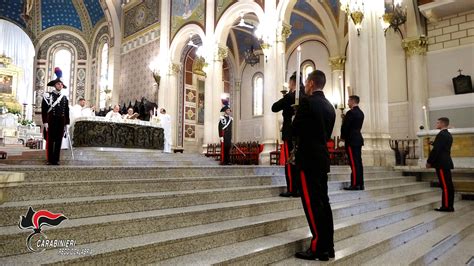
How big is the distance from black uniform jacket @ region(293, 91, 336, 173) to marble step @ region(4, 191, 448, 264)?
0.95 meters

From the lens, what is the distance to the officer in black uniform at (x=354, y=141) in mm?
6551

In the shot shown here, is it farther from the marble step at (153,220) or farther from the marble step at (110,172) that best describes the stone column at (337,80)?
the marble step at (153,220)

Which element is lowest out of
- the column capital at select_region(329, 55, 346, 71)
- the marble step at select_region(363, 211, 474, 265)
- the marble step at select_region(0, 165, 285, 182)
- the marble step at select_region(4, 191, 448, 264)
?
the marble step at select_region(363, 211, 474, 265)

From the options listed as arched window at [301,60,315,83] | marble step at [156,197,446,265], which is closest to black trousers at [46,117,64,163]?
marble step at [156,197,446,265]

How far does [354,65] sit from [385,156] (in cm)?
286

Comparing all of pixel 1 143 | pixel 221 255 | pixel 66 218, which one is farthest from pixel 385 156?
pixel 1 143

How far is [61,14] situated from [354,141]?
77.1 feet

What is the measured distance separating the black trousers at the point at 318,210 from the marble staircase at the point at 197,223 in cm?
22

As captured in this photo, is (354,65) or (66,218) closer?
(66,218)

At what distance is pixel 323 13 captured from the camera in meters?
17.6

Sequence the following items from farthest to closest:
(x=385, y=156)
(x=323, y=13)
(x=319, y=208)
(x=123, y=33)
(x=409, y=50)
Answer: (x=123, y=33) < (x=323, y=13) < (x=409, y=50) < (x=385, y=156) < (x=319, y=208)

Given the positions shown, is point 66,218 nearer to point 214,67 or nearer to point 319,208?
point 319,208

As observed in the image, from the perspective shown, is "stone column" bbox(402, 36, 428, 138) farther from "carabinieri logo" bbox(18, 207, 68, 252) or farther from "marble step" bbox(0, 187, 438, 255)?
"carabinieri logo" bbox(18, 207, 68, 252)

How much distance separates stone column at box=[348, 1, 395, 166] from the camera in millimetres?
10273
